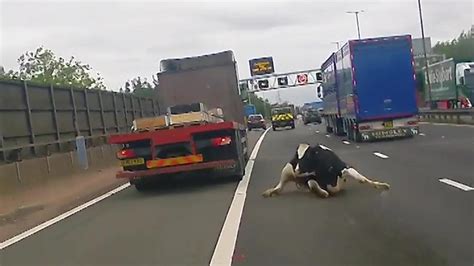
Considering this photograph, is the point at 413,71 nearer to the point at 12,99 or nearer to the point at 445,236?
the point at 12,99

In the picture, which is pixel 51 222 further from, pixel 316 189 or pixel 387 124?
pixel 387 124

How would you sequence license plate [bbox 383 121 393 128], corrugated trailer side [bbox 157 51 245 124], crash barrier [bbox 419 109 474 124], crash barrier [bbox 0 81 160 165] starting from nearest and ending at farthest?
crash barrier [bbox 0 81 160 165] < corrugated trailer side [bbox 157 51 245 124] < license plate [bbox 383 121 393 128] < crash barrier [bbox 419 109 474 124]

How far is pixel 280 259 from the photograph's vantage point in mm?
8297

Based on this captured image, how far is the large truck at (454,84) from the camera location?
54.2m

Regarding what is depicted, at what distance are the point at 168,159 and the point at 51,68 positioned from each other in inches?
1456

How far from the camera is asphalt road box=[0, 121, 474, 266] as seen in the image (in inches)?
333

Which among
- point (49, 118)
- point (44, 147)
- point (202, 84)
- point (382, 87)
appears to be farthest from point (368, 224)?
point (382, 87)

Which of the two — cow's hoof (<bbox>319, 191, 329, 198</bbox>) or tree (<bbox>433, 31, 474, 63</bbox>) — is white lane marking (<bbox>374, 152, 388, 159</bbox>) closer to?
cow's hoof (<bbox>319, 191, 329, 198</bbox>)

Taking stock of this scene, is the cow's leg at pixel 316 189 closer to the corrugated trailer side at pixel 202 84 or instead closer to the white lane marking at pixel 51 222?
the white lane marking at pixel 51 222

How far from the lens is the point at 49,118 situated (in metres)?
24.1

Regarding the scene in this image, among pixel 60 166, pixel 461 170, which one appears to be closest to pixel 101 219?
pixel 461 170

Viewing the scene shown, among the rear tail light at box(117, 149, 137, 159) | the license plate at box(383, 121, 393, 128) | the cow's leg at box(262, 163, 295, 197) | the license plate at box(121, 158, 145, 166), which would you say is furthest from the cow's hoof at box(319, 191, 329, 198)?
the license plate at box(383, 121, 393, 128)

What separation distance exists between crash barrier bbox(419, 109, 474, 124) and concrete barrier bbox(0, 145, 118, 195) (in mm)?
18747

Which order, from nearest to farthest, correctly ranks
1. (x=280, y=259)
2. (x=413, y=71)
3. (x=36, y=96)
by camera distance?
(x=280, y=259)
(x=36, y=96)
(x=413, y=71)
